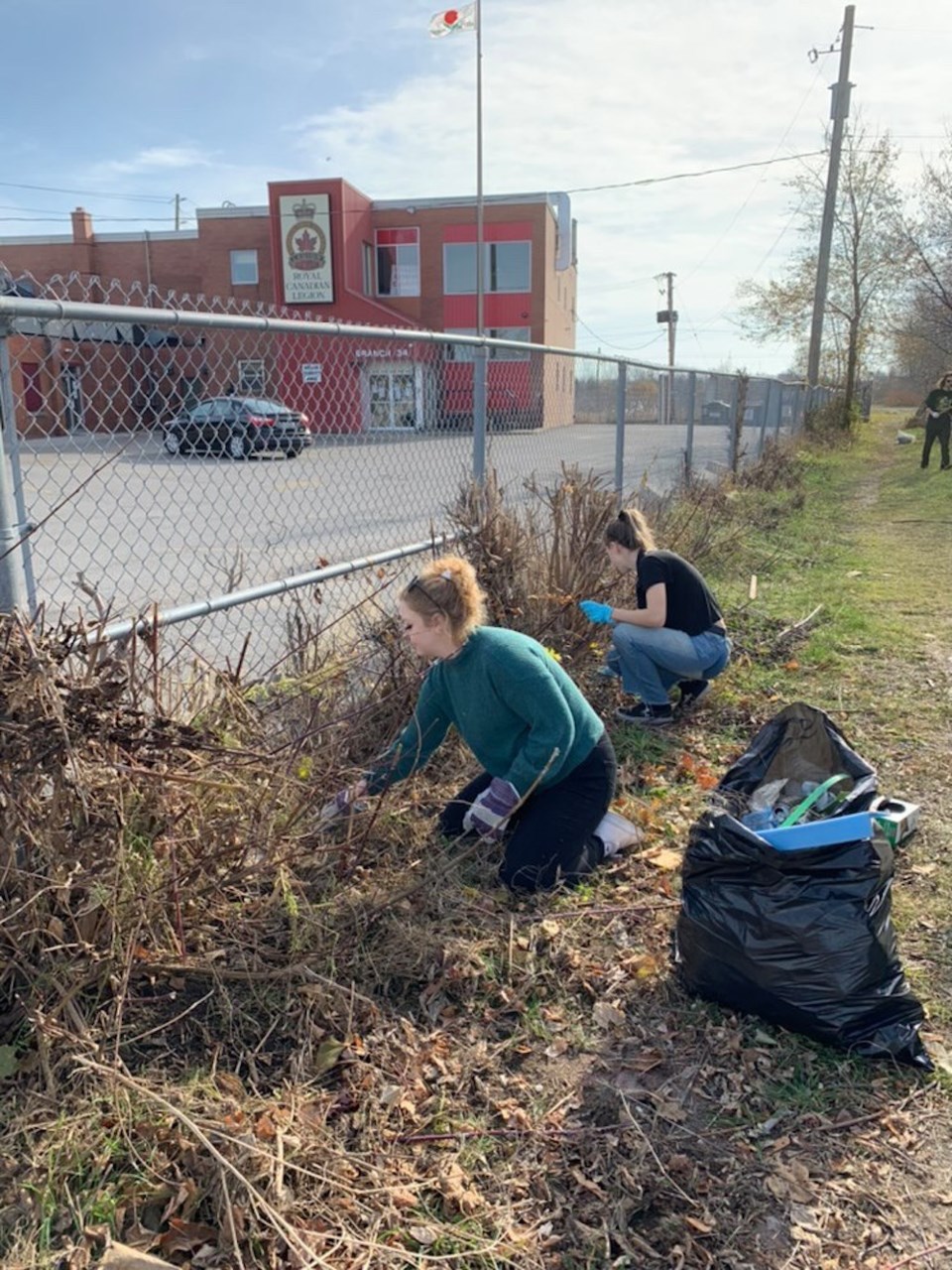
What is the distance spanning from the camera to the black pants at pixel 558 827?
3.26m

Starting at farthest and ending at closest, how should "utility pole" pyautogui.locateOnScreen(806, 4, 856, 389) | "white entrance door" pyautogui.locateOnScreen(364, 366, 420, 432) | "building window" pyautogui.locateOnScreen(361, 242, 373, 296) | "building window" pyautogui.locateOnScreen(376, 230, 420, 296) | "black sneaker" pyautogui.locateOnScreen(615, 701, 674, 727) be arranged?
"building window" pyautogui.locateOnScreen(376, 230, 420, 296), "building window" pyautogui.locateOnScreen(361, 242, 373, 296), "utility pole" pyautogui.locateOnScreen(806, 4, 856, 389), "white entrance door" pyautogui.locateOnScreen(364, 366, 420, 432), "black sneaker" pyautogui.locateOnScreen(615, 701, 674, 727)

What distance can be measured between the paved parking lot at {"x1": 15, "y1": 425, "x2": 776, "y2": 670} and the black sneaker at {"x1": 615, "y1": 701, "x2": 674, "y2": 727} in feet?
4.67

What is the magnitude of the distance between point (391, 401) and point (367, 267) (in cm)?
3279

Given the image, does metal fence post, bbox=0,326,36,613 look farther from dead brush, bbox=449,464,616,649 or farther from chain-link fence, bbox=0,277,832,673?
dead brush, bbox=449,464,616,649

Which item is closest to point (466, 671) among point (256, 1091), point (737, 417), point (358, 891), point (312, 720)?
point (312, 720)

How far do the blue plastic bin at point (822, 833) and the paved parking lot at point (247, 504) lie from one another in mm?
2022

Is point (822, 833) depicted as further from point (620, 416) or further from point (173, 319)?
point (620, 416)

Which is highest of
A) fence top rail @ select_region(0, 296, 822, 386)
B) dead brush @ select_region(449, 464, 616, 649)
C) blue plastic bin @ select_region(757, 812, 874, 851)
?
fence top rail @ select_region(0, 296, 822, 386)

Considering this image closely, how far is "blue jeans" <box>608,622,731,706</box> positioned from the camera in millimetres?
4820

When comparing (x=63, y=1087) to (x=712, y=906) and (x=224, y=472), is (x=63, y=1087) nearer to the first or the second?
(x=712, y=906)

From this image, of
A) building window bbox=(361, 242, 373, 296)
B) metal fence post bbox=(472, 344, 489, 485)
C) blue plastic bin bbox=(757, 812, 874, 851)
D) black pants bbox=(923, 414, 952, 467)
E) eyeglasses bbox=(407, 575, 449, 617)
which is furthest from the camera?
building window bbox=(361, 242, 373, 296)

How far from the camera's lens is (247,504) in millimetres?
11719

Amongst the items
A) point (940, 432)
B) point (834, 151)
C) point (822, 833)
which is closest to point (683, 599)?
point (822, 833)

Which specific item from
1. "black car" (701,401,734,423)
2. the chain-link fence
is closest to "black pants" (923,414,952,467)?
"black car" (701,401,734,423)
